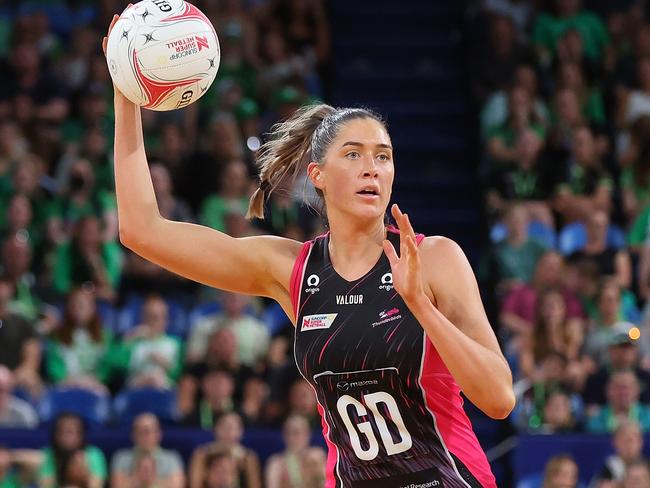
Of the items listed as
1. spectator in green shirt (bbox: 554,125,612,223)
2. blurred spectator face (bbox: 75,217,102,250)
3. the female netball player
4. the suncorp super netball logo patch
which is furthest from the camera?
spectator in green shirt (bbox: 554,125,612,223)

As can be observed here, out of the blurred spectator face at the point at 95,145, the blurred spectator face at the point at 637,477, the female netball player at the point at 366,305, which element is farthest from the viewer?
the blurred spectator face at the point at 95,145

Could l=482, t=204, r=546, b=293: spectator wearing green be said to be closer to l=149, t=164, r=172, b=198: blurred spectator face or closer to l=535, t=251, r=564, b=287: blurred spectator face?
l=535, t=251, r=564, b=287: blurred spectator face

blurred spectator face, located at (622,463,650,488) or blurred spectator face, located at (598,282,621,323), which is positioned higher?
blurred spectator face, located at (598,282,621,323)

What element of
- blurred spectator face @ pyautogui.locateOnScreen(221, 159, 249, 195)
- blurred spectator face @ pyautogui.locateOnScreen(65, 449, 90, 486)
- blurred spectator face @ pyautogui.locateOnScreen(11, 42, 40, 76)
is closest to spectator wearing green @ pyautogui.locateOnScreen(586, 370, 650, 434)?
blurred spectator face @ pyautogui.locateOnScreen(65, 449, 90, 486)

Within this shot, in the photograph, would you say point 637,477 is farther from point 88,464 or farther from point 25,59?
point 25,59

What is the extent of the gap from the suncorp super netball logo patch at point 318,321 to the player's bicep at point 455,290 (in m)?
0.34

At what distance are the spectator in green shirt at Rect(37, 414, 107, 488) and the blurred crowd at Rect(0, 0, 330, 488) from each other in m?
0.01

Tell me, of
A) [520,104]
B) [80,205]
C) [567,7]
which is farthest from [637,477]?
[567,7]

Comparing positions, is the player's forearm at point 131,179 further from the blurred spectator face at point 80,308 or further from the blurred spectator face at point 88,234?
the blurred spectator face at point 88,234

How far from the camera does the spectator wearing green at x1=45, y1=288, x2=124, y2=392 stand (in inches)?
364

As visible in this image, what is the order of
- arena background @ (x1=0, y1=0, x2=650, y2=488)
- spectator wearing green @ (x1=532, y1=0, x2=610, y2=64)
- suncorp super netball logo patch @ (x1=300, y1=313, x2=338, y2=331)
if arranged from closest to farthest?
suncorp super netball logo patch @ (x1=300, y1=313, x2=338, y2=331), arena background @ (x1=0, y1=0, x2=650, y2=488), spectator wearing green @ (x1=532, y1=0, x2=610, y2=64)

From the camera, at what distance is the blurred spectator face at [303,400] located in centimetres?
868

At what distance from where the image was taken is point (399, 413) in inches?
142

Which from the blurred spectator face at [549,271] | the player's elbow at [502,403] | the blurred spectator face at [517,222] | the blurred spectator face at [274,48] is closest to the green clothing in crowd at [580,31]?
the blurred spectator face at [274,48]
